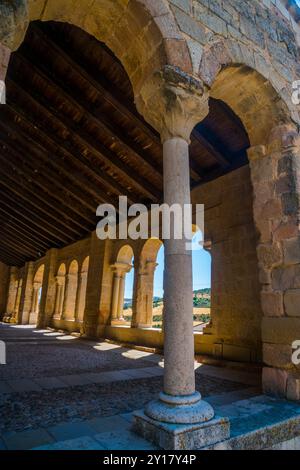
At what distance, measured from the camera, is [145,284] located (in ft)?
24.5

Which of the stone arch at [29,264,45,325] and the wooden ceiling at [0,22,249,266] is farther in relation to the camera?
the stone arch at [29,264,45,325]

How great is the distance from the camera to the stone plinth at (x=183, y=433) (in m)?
1.58

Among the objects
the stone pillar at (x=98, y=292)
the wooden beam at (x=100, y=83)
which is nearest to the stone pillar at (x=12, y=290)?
the stone pillar at (x=98, y=292)

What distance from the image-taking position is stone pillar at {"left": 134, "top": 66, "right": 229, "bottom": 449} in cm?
167

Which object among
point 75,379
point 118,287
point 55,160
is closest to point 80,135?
point 55,160

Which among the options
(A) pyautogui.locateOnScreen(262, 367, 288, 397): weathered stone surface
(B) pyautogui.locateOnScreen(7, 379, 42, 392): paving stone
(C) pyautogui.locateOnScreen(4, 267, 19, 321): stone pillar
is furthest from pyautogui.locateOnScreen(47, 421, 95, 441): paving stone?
(C) pyautogui.locateOnScreen(4, 267, 19, 321): stone pillar

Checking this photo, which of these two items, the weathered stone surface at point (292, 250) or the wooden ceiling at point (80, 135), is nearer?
the weathered stone surface at point (292, 250)

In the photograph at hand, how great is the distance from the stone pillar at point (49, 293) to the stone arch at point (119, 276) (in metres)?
4.60

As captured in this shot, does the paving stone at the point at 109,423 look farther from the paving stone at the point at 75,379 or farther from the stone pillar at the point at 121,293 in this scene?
the stone pillar at the point at 121,293

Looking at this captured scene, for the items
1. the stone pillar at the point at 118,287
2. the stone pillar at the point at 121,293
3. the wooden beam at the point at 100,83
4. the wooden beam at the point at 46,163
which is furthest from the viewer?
the stone pillar at the point at 121,293

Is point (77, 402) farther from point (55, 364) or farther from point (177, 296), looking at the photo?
point (55, 364)

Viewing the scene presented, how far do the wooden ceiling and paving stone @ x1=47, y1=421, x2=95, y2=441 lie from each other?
4.39m

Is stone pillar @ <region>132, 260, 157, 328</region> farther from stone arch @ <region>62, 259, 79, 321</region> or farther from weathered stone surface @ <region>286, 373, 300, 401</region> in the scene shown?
weathered stone surface @ <region>286, 373, 300, 401</region>

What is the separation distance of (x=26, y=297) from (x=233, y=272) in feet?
39.8
